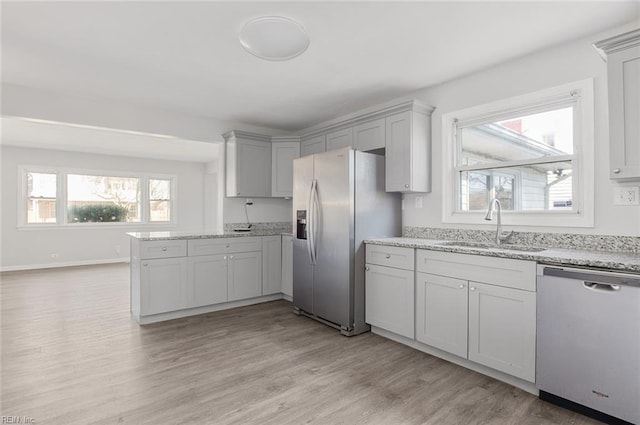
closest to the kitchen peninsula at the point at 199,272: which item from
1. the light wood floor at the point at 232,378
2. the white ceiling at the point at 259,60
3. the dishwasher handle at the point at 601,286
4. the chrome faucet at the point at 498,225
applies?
the light wood floor at the point at 232,378

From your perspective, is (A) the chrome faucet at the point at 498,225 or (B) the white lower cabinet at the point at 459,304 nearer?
(B) the white lower cabinet at the point at 459,304

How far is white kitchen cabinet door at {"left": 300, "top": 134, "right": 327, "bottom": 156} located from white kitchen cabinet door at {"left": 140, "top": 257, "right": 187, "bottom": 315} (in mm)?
1987

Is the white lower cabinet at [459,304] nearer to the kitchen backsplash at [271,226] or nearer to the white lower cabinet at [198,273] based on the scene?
the white lower cabinet at [198,273]

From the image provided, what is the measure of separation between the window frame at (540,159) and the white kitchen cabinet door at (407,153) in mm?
175

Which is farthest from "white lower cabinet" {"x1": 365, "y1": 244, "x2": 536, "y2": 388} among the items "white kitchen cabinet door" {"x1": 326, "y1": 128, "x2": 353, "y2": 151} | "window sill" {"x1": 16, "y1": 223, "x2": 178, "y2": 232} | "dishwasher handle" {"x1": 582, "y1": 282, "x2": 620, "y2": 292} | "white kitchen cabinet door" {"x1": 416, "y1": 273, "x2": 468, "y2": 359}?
"window sill" {"x1": 16, "y1": 223, "x2": 178, "y2": 232}

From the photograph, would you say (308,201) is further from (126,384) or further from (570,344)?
(570,344)

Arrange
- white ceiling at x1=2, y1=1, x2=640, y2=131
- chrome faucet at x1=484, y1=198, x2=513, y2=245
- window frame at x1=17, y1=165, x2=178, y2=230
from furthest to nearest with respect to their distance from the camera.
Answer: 1. window frame at x1=17, y1=165, x2=178, y2=230
2. chrome faucet at x1=484, y1=198, x2=513, y2=245
3. white ceiling at x1=2, y1=1, x2=640, y2=131

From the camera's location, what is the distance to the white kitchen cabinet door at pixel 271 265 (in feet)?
14.4

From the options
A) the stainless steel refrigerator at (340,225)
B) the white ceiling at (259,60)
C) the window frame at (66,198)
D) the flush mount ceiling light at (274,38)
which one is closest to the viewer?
the white ceiling at (259,60)

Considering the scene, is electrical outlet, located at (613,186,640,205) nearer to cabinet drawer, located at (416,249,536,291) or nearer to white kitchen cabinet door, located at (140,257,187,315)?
cabinet drawer, located at (416,249,536,291)

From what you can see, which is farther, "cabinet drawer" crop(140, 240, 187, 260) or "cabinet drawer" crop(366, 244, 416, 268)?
"cabinet drawer" crop(140, 240, 187, 260)

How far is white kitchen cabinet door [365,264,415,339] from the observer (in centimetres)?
290

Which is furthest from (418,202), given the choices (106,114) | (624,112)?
(106,114)

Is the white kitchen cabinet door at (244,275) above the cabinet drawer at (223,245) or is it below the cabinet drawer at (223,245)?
below
